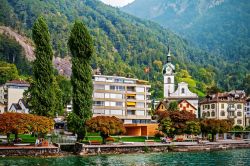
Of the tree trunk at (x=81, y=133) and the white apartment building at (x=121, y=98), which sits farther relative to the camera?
the white apartment building at (x=121, y=98)

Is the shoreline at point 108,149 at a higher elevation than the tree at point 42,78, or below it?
below

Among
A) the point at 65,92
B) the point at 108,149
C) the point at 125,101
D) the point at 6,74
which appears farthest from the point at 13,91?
the point at 108,149

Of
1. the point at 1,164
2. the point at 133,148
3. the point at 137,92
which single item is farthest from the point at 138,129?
the point at 1,164

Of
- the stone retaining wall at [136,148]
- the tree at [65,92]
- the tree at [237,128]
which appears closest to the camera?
the stone retaining wall at [136,148]

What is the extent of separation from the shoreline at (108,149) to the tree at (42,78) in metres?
8.54

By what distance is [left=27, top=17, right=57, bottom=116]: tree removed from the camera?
9069 centimetres

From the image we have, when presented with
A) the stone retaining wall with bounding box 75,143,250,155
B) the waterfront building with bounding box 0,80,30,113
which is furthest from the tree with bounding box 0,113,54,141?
the waterfront building with bounding box 0,80,30,113

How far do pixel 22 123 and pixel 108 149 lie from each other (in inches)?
658

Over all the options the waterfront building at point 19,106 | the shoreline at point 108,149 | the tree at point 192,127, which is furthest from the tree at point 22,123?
the waterfront building at point 19,106

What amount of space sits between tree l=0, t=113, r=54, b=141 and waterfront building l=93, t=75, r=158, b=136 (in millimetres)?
37182

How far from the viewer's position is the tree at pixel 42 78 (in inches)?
3570

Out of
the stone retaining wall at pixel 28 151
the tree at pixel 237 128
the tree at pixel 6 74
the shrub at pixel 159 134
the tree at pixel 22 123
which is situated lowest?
the stone retaining wall at pixel 28 151

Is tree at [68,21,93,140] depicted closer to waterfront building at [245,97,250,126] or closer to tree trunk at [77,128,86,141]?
tree trunk at [77,128,86,141]

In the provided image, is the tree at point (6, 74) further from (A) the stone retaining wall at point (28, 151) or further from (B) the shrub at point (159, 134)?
(A) the stone retaining wall at point (28, 151)
